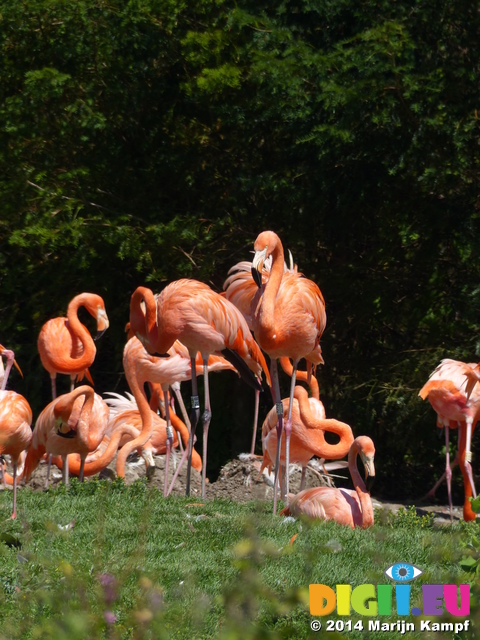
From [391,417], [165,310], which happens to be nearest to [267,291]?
[165,310]

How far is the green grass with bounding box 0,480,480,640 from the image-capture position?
2733mm

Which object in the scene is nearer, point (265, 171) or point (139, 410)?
point (139, 410)

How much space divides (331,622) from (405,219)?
6080 mm

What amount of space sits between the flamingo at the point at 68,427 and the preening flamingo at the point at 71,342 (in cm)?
122

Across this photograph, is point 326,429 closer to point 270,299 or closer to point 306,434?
point 306,434

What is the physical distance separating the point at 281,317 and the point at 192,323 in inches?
23.5

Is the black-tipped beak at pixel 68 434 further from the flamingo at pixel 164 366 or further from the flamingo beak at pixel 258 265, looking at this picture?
the flamingo beak at pixel 258 265

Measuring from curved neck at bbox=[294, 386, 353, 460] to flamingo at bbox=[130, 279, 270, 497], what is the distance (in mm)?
616

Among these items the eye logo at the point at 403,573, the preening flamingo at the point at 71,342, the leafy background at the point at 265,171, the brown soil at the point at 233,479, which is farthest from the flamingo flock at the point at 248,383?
the eye logo at the point at 403,573

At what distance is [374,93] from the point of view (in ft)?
25.8

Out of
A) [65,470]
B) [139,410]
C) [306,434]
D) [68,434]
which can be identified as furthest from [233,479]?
[68,434]

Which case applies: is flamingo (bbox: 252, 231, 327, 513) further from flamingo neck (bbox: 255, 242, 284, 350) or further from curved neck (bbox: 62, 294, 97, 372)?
curved neck (bbox: 62, 294, 97, 372)

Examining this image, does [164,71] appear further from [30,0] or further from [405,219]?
[405,219]

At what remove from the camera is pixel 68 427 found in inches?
250
